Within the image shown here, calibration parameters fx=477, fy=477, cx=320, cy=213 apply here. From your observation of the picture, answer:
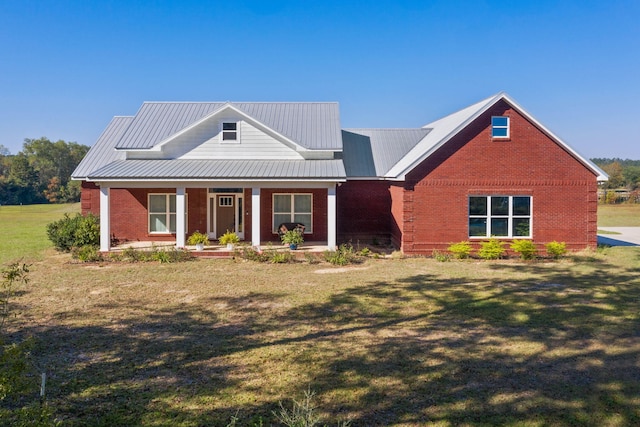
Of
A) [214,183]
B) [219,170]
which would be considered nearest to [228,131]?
[219,170]

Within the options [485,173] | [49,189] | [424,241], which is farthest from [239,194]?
[49,189]

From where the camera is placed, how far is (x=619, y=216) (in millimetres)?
45031

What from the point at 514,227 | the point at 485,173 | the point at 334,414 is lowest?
the point at 334,414

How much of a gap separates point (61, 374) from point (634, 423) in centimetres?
799

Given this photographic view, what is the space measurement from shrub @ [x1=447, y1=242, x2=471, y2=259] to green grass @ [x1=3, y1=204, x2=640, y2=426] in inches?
134

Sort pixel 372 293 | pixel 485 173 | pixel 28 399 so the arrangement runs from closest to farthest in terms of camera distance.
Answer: pixel 28 399 < pixel 372 293 < pixel 485 173

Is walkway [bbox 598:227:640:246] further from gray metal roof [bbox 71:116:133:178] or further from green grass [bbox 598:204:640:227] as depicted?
gray metal roof [bbox 71:116:133:178]

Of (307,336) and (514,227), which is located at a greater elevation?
(514,227)

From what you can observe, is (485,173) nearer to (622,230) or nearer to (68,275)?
(68,275)

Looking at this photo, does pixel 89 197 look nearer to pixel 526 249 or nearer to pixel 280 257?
pixel 280 257

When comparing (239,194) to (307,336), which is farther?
(239,194)

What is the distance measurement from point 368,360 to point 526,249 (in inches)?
513

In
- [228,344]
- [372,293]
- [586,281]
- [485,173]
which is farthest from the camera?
[485,173]

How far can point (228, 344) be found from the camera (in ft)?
29.1
